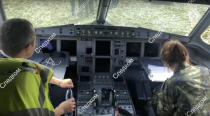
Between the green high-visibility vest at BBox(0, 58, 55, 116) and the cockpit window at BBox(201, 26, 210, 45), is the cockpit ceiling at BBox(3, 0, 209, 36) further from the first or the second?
the green high-visibility vest at BBox(0, 58, 55, 116)

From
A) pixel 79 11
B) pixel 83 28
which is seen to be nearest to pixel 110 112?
pixel 83 28

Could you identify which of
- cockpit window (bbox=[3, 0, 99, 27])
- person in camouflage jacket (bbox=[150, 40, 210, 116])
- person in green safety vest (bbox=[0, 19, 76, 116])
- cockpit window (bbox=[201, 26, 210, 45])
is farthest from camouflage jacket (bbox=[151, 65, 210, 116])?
cockpit window (bbox=[201, 26, 210, 45])

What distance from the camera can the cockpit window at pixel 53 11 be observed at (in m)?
3.49

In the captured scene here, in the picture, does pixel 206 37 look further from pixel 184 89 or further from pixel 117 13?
pixel 184 89

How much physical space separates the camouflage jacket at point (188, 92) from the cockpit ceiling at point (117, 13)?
1.21m

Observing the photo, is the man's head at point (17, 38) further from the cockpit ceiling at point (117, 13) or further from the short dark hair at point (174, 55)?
the cockpit ceiling at point (117, 13)

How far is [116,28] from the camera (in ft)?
12.0

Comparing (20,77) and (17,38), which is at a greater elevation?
(17,38)

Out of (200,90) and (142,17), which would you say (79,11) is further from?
(200,90)

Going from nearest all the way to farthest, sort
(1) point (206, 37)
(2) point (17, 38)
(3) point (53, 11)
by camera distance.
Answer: (2) point (17, 38) < (1) point (206, 37) < (3) point (53, 11)

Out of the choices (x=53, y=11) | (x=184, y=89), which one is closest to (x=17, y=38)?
(x=184, y=89)

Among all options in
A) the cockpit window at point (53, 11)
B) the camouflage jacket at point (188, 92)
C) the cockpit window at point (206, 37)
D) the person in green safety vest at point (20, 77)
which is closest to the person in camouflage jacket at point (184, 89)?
the camouflage jacket at point (188, 92)

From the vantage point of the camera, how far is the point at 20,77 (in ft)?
4.82

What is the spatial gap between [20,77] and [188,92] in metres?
1.29
